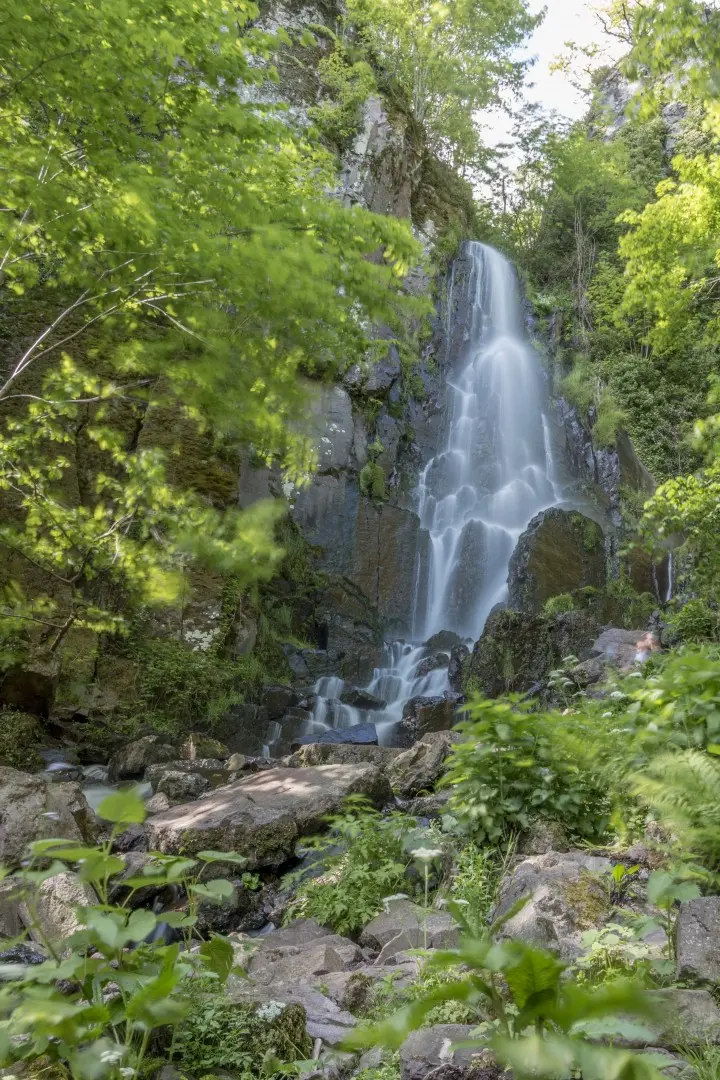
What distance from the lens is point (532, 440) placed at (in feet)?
66.5

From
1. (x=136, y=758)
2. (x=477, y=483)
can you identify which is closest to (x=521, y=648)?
(x=136, y=758)

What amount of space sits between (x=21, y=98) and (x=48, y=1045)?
4950 millimetres

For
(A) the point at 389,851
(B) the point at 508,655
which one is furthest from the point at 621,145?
(A) the point at 389,851

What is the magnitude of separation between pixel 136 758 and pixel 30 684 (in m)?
1.99

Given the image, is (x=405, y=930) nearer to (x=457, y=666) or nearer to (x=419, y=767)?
(x=419, y=767)

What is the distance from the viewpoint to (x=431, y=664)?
1458 centimetres

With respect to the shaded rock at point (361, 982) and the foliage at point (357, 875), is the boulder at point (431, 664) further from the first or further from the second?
the shaded rock at point (361, 982)

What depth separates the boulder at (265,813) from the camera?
5.21 metres

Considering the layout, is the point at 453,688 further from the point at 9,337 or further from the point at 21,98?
the point at 21,98

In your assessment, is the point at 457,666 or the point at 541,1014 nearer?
the point at 541,1014

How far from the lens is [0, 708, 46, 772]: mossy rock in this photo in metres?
8.59

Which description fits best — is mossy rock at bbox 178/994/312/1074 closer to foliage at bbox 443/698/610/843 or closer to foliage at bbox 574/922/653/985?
foliage at bbox 574/922/653/985

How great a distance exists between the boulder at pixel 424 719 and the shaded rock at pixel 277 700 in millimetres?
1944

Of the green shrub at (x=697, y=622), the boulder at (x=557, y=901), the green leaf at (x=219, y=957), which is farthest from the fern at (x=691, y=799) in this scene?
the green shrub at (x=697, y=622)
